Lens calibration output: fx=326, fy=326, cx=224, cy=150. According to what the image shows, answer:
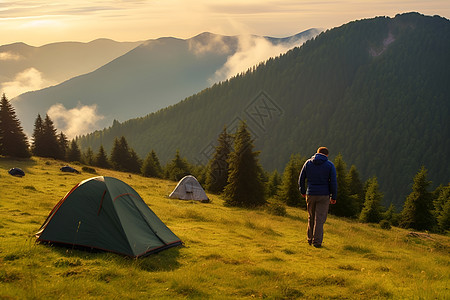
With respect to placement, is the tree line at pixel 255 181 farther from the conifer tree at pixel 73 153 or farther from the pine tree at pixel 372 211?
the conifer tree at pixel 73 153

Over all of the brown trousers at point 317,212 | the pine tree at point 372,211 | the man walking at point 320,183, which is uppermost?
the man walking at point 320,183

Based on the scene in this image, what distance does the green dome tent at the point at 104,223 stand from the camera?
435 inches

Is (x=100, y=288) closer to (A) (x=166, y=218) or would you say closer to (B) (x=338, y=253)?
(B) (x=338, y=253)

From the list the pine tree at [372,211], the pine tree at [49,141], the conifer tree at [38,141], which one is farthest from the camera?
the pine tree at [49,141]

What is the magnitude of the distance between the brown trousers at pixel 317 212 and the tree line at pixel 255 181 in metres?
15.1

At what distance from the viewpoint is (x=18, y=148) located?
5684 centimetres

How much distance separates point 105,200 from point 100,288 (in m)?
4.23

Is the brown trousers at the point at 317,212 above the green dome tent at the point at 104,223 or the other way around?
above

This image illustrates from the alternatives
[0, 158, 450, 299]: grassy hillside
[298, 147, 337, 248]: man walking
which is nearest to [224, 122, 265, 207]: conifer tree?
[0, 158, 450, 299]: grassy hillside

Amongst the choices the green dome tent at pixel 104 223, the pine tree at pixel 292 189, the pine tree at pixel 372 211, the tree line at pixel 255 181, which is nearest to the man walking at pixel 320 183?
the green dome tent at pixel 104 223

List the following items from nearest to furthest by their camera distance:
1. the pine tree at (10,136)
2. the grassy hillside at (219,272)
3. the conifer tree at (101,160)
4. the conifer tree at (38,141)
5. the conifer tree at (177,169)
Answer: the grassy hillside at (219,272)
the pine tree at (10,136)
the conifer tree at (177,169)
the conifer tree at (38,141)
the conifer tree at (101,160)

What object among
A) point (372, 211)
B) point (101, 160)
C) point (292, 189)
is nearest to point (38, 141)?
point (101, 160)

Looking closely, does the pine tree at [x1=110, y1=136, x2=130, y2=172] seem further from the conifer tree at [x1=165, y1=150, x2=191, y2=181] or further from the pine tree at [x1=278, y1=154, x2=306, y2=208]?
the pine tree at [x1=278, y1=154, x2=306, y2=208]

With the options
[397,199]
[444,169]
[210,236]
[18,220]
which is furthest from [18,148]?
[444,169]
